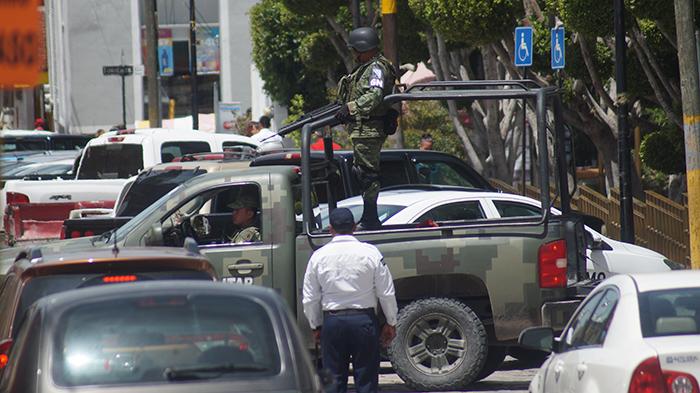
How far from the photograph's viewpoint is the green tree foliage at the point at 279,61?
4269 cm

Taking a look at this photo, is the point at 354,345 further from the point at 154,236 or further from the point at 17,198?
the point at 17,198

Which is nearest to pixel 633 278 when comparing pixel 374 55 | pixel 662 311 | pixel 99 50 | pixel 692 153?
pixel 662 311

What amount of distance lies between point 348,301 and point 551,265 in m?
2.55

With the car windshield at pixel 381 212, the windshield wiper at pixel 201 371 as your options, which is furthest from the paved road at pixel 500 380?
the windshield wiper at pixel 201 371

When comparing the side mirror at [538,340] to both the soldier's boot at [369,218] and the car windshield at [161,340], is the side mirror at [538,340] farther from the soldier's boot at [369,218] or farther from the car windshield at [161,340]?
the soldier's boot at [369,218]

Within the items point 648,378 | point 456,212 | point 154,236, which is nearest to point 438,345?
point 456,212

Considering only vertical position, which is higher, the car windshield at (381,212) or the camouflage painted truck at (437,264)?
the car windshield at (381,212)

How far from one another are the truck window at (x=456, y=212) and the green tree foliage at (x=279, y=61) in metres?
28.4

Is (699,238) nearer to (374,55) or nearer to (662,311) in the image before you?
(374,55)

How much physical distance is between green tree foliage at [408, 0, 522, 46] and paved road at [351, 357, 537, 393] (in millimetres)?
9111

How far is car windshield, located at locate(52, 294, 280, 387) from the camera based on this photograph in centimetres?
606

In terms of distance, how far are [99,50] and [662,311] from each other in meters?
52.7

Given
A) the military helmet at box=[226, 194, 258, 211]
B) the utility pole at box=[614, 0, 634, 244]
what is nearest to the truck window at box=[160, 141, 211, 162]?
the utility pole at box=[614, 0, 634, 244]

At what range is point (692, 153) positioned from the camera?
15539 millimetres
